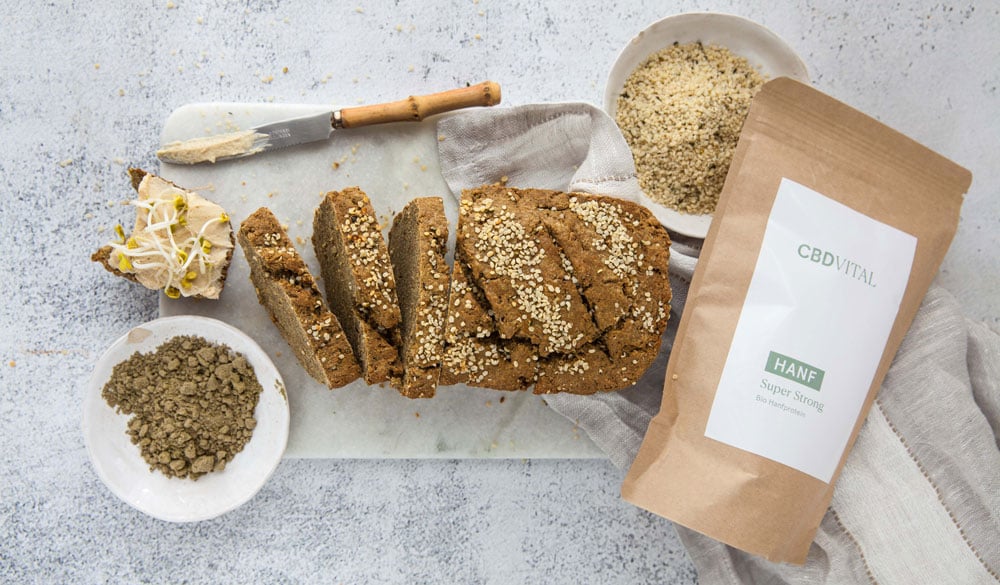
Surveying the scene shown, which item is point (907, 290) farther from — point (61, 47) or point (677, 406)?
point (61, 47)

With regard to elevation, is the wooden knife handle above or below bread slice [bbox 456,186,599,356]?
above

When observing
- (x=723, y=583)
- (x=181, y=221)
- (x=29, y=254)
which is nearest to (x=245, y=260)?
(x=181, y=221)

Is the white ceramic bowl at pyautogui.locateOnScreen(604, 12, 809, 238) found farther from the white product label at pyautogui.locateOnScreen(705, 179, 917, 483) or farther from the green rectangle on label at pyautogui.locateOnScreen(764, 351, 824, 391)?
the green rectangle on label at pyautogui.locateOnScreen(764, 351, 824, 391)

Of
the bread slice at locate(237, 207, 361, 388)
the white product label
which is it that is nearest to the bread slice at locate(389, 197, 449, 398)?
the bread slice at locate(237, 207, 361, 388)

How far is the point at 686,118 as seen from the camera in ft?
7.75

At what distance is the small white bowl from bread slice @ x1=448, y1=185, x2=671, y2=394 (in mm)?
702

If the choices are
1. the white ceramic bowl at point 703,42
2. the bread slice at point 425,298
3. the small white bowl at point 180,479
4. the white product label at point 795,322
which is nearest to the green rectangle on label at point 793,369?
the white product label at point 795,322

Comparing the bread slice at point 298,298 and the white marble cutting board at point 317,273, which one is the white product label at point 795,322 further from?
the bread slice at point 298,298

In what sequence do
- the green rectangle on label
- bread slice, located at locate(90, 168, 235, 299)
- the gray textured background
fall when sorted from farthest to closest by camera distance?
the gray textured background < bread slice, located at locate(90, 168, 235, 299) < the green rectangle on label

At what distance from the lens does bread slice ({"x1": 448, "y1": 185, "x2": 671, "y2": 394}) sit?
2.11 metres

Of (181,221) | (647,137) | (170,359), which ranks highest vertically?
(647,137)

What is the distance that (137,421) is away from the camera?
2350 millimetres

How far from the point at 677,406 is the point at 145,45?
7.33 feet

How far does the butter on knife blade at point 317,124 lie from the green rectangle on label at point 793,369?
1231 millimetres
